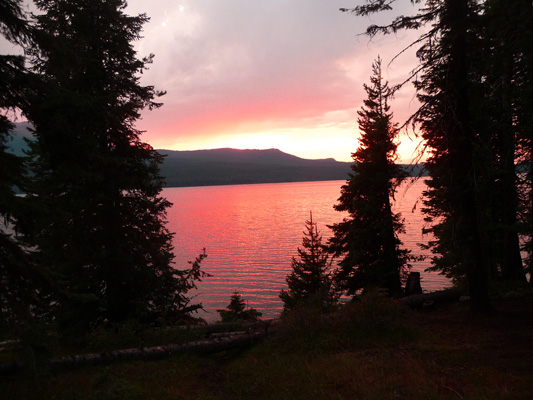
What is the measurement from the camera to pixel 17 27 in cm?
677

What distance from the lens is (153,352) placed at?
1083 cm

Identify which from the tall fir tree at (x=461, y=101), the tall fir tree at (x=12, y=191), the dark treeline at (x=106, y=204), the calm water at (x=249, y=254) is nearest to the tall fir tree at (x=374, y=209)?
the calm water at (x=249, y=254)

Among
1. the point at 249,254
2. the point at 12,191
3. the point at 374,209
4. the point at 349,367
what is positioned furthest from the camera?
the point at 249,254

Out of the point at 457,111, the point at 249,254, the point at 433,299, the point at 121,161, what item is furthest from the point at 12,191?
the point at 249,254

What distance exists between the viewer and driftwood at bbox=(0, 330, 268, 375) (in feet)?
32.4

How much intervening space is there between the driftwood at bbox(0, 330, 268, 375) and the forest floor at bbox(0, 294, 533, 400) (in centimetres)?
25

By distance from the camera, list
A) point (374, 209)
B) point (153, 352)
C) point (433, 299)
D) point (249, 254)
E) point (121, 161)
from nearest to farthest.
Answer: point (153, 352), point (121, 161), point (433, 299), point (374, 209), point (249, 254)

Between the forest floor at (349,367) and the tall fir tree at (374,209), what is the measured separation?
8.31 m

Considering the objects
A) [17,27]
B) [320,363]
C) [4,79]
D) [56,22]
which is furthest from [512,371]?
[56,22]

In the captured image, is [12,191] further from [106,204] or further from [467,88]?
[467,88]

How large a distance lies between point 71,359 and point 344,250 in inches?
699

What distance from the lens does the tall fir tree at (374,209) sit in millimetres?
20648

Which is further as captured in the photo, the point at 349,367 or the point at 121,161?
the point at 121,161

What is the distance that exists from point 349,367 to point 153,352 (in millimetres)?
6331
